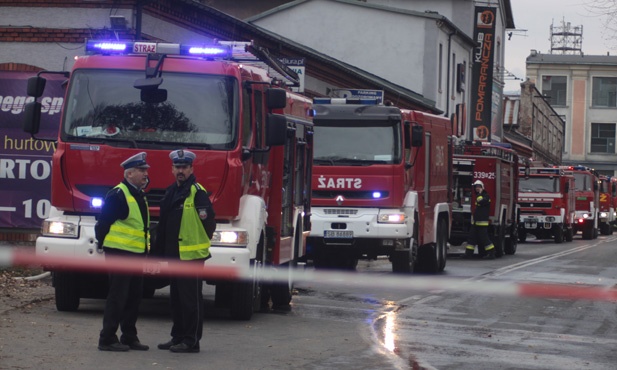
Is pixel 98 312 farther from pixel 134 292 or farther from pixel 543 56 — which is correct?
pixel 543 56

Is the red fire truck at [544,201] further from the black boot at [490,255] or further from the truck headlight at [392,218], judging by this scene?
the truck headlight at [392,218]

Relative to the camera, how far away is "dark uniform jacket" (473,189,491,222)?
99.3 ft

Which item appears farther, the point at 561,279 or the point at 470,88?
the point at 470,88

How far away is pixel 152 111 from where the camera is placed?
1379 centimetres

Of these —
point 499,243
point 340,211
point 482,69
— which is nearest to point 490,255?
point 499,243

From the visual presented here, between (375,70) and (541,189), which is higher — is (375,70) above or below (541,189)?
above

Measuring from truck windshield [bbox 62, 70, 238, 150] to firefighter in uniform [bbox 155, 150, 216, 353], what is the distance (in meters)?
2.19

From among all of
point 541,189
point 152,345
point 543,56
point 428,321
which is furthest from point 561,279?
point 543,56

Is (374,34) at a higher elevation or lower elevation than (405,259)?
higher

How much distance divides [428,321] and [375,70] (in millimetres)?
37159

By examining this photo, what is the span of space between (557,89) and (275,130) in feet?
343

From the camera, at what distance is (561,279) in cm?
2369

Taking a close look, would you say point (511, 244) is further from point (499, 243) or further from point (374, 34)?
point (374, 34)

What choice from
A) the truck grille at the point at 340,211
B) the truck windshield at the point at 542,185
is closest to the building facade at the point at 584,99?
the truck windshield at the point at 542,185
